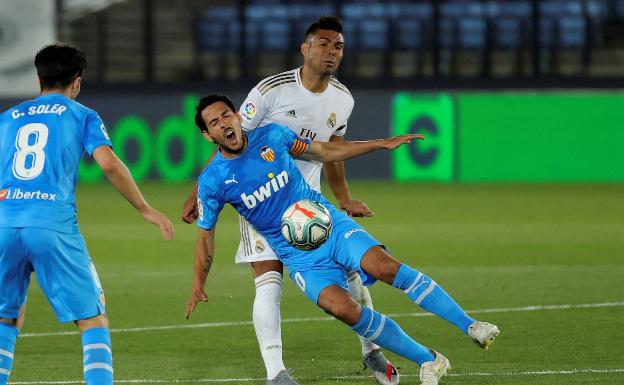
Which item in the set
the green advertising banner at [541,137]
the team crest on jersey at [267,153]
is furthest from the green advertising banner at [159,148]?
the team crest on jersey at [267,153]

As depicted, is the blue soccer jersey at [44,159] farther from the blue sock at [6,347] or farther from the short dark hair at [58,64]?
the blue sock at [6,347]

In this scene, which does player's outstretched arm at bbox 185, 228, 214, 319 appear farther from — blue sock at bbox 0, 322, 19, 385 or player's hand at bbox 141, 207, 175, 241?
blue sock at bbox 0, 322, 19, 385

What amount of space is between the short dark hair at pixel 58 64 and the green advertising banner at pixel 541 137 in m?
16.1

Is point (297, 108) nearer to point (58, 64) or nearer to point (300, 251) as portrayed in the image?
point (300, 251)

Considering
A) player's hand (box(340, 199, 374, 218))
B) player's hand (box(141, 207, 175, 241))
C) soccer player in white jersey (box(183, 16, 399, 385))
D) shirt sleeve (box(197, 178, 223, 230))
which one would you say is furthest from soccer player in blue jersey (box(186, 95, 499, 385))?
player's hand (box(141, 207, 175, 241))

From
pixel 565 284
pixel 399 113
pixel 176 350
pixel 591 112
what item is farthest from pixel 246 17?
pixel 176 350

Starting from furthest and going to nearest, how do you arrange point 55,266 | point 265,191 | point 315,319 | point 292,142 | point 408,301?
point 408,301
point 315,319
point 292,142
point 265,191
point 55,266

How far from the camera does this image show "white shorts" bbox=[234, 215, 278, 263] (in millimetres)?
7254

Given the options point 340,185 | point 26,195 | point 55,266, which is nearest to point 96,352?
point 55,266

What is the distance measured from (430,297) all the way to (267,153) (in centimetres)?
123

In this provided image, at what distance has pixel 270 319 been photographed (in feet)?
23.1

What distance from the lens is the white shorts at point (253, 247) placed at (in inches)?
286

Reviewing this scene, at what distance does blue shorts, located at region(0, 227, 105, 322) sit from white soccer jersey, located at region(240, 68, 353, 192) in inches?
85.5

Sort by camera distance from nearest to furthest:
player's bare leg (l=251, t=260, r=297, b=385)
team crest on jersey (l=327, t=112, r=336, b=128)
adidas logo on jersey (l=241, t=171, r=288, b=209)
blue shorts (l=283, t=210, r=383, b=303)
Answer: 1. blue shorts (l=283, t=210, r=383, b=303)
2. player's bare leg (l=251, t=260, r=297, b=385)
3. adidas logo on jersey (l=241, t=171, r=288, b=209)
4. team crest on jersey (l=327, t=112, r=336, b=128)
